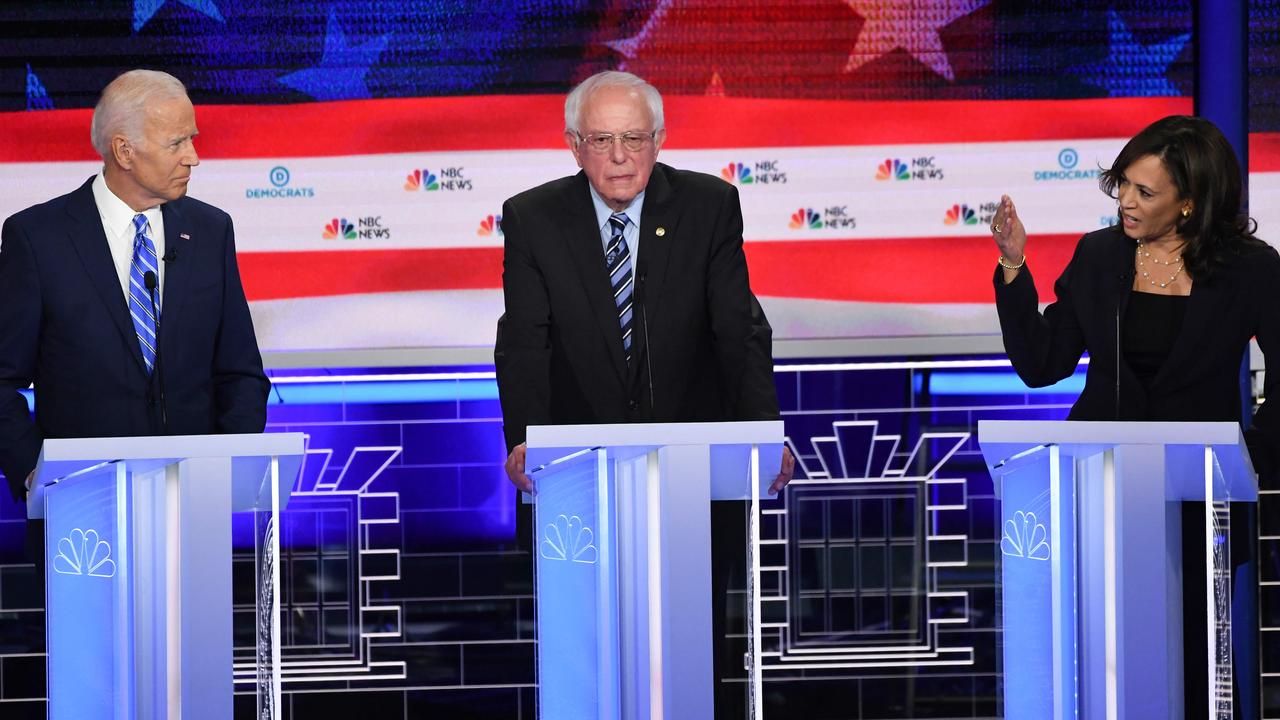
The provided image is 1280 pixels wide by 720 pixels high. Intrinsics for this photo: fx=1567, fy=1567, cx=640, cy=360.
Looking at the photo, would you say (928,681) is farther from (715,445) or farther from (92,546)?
(92,546)

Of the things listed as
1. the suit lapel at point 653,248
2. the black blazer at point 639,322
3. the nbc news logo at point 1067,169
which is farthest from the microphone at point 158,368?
the nbc news logo at point 1067,169

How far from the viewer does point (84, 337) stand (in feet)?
10.9

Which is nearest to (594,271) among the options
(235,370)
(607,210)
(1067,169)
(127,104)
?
(607,210)

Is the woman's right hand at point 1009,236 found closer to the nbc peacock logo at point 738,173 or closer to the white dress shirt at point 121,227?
the nbc peacock logo at point 738,173

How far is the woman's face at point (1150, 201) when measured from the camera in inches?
132

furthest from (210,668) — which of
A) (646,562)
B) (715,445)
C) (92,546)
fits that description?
(715,445)

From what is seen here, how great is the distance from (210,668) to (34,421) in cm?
116

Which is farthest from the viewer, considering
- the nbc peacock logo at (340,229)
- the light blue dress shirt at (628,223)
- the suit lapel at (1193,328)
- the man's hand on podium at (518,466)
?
the nbc peacock logo at (340,229)

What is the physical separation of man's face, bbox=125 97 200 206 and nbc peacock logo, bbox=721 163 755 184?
1.73 metres

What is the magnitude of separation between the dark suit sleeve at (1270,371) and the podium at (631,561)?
1.33m

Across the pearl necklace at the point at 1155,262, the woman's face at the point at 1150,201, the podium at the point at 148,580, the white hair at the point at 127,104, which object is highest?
the white hair at the point at 127,104

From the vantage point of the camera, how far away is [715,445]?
2508 millimetres

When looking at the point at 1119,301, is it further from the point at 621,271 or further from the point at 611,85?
the point at 611,85

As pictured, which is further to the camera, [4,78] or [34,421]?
[4,78]
